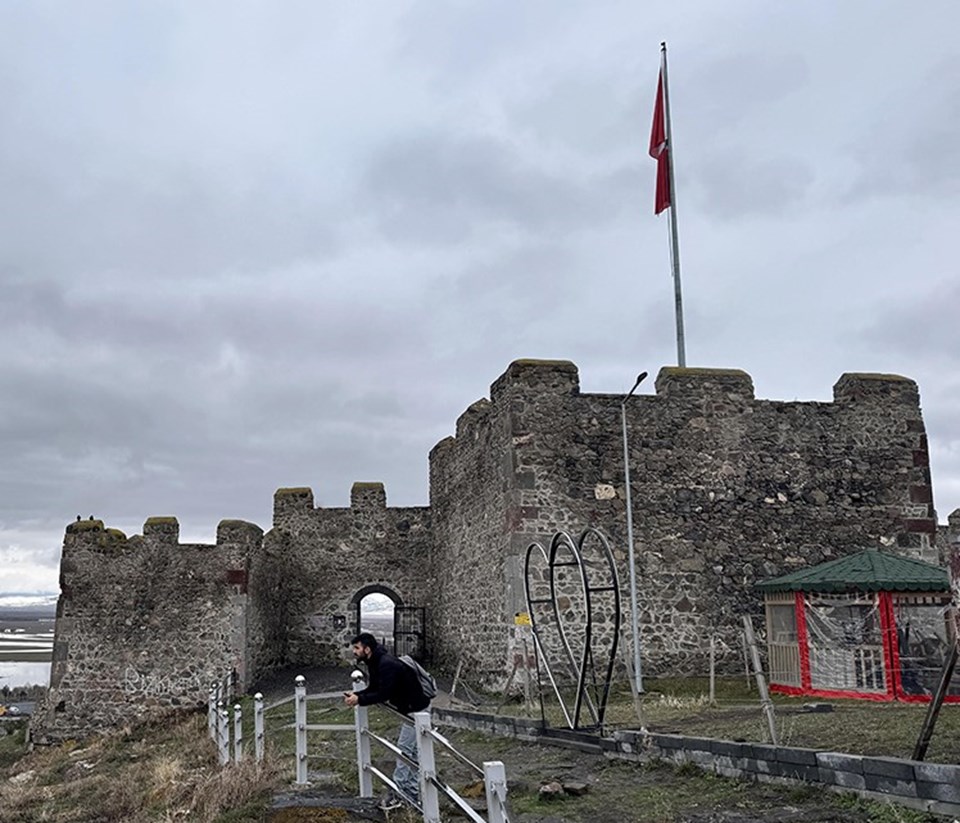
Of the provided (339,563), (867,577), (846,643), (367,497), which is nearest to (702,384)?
(867,577)

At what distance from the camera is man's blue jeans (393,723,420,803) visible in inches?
312

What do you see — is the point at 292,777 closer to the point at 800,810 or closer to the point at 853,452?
the point at 800,810

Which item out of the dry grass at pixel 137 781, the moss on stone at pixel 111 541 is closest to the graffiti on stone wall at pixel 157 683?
the dry grass at pixel 137 781

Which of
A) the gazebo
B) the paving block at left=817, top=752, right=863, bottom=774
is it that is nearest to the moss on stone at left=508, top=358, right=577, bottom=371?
the gazebo

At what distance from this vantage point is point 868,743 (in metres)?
9.04

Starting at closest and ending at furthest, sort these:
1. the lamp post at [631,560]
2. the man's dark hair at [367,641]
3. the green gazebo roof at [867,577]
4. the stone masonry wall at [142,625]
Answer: the man's dark hair at [367,641], the green gazebo roof at [867,577], the lamp post at [631,560], the stone masonry wall at [142,625]

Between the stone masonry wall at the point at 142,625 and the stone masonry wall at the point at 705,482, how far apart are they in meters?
6.25

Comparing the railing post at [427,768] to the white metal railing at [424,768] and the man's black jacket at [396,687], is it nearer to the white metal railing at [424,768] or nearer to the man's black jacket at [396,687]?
the white metal railing at [424,768]

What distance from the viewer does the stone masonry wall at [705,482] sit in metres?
18.0

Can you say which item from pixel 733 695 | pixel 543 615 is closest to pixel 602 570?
pixel 543 615

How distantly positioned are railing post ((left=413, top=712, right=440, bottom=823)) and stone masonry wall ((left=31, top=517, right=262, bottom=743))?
52.8ft

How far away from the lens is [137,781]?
512 inches

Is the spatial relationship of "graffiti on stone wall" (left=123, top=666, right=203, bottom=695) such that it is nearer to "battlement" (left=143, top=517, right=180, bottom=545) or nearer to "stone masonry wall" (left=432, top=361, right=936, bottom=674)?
"battlement" (left=143, top=517, right=180, bottom=545)

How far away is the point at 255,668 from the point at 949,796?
18.8 m
